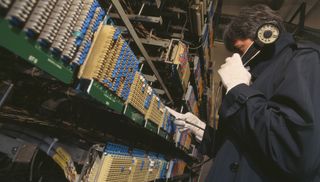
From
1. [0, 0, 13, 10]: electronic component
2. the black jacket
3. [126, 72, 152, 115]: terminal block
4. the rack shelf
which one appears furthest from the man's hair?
[0, 0, 13, 10]: electronic component

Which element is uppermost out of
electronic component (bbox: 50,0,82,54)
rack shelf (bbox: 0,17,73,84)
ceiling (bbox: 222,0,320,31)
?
ceiling (bbox: 222,0,320,31)

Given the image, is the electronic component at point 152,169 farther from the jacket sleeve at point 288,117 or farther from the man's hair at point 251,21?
the man's hair at point 251,21

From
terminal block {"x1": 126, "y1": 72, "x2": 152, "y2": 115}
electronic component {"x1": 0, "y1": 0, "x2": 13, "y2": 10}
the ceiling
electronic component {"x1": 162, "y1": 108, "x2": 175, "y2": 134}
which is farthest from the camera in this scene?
the ceiling

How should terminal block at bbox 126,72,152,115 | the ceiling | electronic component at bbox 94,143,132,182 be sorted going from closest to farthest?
electronic component at bbox 94,143,132,182 → terminal block at bbox 126,72,152,115 → the ceiling

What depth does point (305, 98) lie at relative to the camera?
1064 millimetres

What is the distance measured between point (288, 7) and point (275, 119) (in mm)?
5082

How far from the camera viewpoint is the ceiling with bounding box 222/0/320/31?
495 cm

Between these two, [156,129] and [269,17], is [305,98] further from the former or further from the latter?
[156,129]

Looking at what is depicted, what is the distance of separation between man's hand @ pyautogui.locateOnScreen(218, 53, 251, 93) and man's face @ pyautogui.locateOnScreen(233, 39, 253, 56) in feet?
0.63

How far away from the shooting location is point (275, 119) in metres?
1.11

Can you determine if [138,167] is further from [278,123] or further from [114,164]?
[278,123]

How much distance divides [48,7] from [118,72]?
0.58 metres

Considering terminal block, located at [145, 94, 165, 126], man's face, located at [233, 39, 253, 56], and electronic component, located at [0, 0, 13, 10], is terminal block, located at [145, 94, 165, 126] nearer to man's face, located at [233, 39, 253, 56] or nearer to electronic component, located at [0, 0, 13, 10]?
man's face, located at [233, 39, 253, 56]

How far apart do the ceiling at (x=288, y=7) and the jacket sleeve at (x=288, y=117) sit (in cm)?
442
